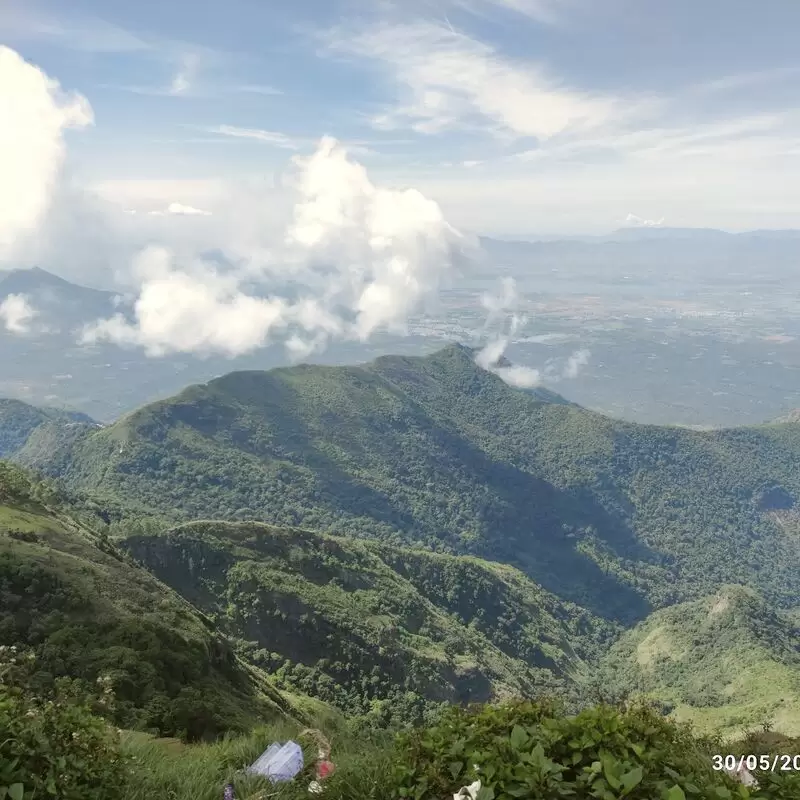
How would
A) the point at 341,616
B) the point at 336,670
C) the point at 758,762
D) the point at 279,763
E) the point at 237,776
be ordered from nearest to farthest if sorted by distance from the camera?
the point at 237,776 < the point at 279,763 < the point at 758,762 < the point at 336,670 < the point at 341,616

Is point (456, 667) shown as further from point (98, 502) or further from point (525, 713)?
point (525, 713)

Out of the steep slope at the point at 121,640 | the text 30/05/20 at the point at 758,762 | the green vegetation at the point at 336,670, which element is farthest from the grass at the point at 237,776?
the steep slope at the point at 121,640

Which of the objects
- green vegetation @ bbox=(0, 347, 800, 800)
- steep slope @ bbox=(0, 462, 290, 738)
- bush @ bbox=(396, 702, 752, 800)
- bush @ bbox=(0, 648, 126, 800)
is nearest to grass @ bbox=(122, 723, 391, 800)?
green vegetation @ bbox=(0, 347, 800, 800)

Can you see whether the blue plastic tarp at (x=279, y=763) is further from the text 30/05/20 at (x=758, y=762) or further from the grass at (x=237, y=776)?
the text 30/05/20 at (x=758, y=762)

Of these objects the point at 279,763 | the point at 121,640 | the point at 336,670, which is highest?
the point at 279,763

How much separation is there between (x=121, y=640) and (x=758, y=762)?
138 ft

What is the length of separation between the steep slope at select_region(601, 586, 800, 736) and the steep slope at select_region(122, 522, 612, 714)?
84.2 feet

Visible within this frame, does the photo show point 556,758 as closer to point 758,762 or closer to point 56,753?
point 758,762

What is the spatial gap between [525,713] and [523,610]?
622 ft

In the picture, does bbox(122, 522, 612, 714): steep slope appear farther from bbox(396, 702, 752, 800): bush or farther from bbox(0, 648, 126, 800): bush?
bbox(0, 648, 126, 800): bush

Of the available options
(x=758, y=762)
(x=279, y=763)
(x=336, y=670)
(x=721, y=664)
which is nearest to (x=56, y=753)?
(x=279, y=763)

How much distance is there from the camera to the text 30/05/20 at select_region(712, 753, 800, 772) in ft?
24.2

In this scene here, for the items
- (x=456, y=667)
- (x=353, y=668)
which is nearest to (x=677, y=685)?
(x=456, y=667)

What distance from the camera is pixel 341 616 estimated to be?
107m
